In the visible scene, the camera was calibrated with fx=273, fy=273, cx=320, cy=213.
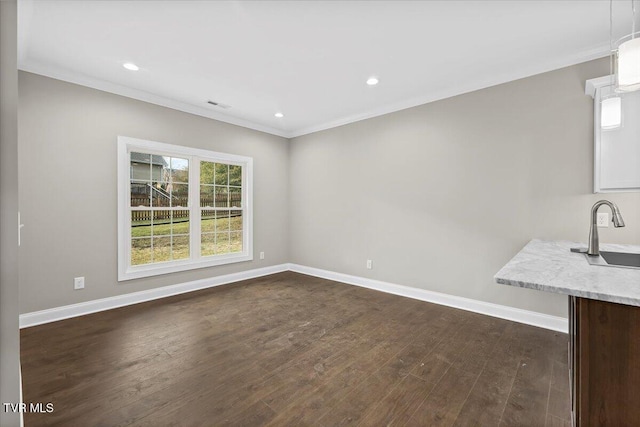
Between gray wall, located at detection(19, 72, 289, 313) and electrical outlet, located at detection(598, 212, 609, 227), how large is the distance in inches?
198

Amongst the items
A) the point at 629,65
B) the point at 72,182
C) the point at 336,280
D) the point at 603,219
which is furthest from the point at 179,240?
the point at 603,219

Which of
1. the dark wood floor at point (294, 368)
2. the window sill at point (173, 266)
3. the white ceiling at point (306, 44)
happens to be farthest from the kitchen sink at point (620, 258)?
the window sill at point (173, 266)

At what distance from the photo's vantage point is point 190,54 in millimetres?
2760

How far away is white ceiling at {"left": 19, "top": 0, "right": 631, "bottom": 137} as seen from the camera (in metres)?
2.14

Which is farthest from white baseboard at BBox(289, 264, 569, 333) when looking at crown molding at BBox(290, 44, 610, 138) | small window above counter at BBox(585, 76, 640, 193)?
crown molding at BBox(290, 44, 610, 138)

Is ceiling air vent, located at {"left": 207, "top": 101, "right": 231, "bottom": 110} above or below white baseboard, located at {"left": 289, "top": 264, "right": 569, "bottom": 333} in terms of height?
above

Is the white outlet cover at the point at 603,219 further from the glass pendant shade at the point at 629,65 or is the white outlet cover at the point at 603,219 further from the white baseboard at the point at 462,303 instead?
the glass pendant shade at the point at 629,65

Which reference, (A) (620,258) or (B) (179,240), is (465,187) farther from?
(B) (179,240)

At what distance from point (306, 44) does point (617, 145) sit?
2894mm

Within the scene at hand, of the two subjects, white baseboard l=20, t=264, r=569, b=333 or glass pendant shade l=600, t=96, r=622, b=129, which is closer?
glass pendant shade l=600, t=96, r=622, b=129

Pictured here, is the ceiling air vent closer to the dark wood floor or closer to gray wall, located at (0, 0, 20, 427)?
the dark wood floor

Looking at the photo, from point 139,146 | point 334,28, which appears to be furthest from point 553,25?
point 139,146

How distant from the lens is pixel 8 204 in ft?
3.45

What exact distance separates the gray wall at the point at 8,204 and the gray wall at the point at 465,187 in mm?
3770
